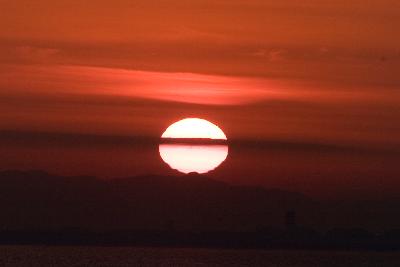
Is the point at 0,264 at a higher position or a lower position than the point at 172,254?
lower

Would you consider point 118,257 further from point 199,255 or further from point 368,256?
point 368,256

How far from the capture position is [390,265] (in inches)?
3285

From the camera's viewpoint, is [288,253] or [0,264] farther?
[288,253]

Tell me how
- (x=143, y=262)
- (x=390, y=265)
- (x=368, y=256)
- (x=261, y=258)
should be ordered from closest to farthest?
(x=143, y=262), (x=390, y=265), (x=261, y=258), (x=368, y=256)

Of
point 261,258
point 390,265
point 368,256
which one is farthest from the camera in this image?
point 368,256

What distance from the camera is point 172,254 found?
9106 centimetres

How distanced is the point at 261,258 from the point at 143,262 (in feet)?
51.9

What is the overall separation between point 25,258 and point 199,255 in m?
14.7

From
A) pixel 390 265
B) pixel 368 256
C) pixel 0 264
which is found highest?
pixel 368 256

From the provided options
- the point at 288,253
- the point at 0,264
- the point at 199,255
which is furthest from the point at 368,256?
the point at 0,264

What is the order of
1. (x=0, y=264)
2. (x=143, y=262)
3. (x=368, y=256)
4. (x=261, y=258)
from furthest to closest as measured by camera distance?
(x=368, y=256) < (x=261, y=258) < (x=143, y=262) < (x=0, y=264)

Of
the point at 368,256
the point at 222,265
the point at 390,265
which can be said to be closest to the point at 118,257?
the point at 222,265

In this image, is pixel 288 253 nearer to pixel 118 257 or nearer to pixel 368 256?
pixel 368 256

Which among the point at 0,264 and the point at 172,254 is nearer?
the point at 0,264
